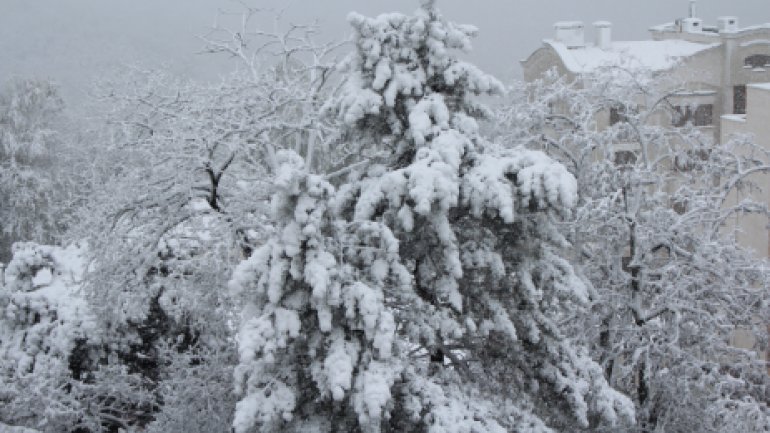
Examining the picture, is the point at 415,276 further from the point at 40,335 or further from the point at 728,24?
the point at 728,24

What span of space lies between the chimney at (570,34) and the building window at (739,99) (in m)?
4.70

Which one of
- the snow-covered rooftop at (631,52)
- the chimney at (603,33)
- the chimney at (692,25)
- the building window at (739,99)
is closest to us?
the snow-covered rooftop at (631,52)

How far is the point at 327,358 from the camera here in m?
7.30

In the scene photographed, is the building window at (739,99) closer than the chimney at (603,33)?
Yes

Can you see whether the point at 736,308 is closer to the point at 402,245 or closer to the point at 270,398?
the point at 402,245

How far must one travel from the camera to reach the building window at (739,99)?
23.4 meters

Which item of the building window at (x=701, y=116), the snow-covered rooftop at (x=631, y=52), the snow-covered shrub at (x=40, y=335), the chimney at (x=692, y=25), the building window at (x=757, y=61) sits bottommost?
the snow-covered shrub at (x=40, y=335)

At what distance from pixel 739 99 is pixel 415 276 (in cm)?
1818

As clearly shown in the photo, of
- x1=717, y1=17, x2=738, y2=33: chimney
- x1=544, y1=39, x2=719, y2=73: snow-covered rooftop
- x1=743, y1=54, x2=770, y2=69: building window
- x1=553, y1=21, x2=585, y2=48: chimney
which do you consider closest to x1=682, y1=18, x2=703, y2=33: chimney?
x1=544, y1=39, x2=719, y2=73: snow-covered rooftop

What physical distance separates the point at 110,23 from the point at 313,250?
240 feet

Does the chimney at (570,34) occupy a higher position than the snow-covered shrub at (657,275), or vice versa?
the chimney at (570,34)

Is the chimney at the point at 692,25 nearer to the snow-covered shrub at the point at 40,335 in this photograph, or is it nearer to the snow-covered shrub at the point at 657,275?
the snow-covered shrub at the point at 657,275

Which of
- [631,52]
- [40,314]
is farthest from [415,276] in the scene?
[631,52]

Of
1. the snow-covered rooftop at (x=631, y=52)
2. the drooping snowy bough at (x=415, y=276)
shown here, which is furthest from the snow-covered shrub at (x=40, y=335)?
the snow-covered rooftop at (x=631, y=52)
